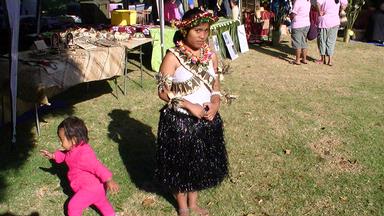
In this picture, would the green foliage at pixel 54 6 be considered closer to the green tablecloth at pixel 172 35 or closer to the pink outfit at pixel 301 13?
the green tablecloth at pixel 172 35

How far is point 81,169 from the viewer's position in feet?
11.5

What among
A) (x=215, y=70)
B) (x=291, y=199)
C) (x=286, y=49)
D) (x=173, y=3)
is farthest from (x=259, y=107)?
(x=286, y=49)

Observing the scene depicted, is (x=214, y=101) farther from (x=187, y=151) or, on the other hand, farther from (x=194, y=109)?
(x=187, y=151)

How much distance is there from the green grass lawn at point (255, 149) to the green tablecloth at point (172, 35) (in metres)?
0.67

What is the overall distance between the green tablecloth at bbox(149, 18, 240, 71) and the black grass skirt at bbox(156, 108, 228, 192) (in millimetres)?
4806

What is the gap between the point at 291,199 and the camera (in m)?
4.19

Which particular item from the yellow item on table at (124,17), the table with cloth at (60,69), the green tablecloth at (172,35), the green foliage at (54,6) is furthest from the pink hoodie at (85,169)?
the green foliage at (54,6)

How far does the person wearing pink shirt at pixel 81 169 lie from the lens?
3416 mm

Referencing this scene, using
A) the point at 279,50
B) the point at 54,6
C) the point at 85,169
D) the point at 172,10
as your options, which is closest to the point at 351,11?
the point at 279,50

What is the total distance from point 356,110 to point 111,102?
13.0 feet

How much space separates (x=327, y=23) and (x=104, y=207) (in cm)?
765

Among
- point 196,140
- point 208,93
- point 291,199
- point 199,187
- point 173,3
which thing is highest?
point 173,3

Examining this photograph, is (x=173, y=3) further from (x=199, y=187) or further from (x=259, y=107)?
(x=199, y=187)

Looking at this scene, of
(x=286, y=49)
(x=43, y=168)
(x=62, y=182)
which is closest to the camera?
(x=62, y=182)
